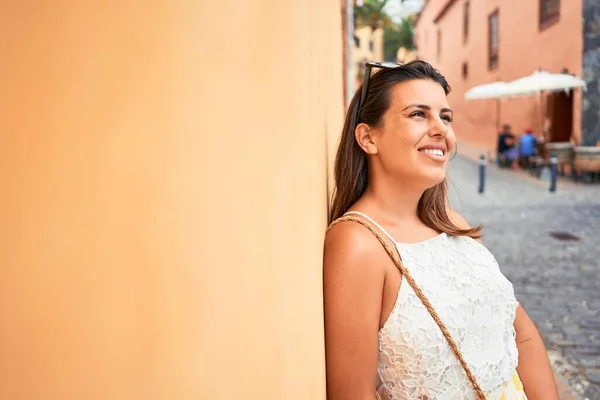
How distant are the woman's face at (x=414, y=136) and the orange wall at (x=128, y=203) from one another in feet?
3.73

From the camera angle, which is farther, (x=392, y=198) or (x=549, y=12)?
(x=549, y=12)

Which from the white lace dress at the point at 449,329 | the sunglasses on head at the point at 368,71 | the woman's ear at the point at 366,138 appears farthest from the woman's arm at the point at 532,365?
the sunglasses on head at the point at 368,71

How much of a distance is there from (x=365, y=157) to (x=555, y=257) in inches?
214

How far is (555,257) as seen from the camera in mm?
6566

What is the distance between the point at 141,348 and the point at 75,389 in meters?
0.06

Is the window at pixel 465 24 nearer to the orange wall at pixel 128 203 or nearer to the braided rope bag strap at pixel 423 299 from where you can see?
the braided rope bag strap at pixel 423 299

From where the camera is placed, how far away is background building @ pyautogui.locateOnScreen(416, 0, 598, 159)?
48.4ft

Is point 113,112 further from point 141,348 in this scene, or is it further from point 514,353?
point 514,353

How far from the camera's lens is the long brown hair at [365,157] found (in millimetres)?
1833

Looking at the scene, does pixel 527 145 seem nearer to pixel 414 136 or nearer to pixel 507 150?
pixel 507 150

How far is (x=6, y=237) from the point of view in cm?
34

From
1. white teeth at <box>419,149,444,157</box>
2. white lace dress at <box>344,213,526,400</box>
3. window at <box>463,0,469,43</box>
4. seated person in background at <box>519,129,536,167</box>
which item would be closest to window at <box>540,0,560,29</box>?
seated person in background at <box>519,129,536,167</box>

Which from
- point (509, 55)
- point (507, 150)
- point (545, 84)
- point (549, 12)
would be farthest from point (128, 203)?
point (509, 55)

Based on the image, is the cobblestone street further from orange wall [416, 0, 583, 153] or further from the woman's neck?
orange wall [416, 0, 583, 153]
